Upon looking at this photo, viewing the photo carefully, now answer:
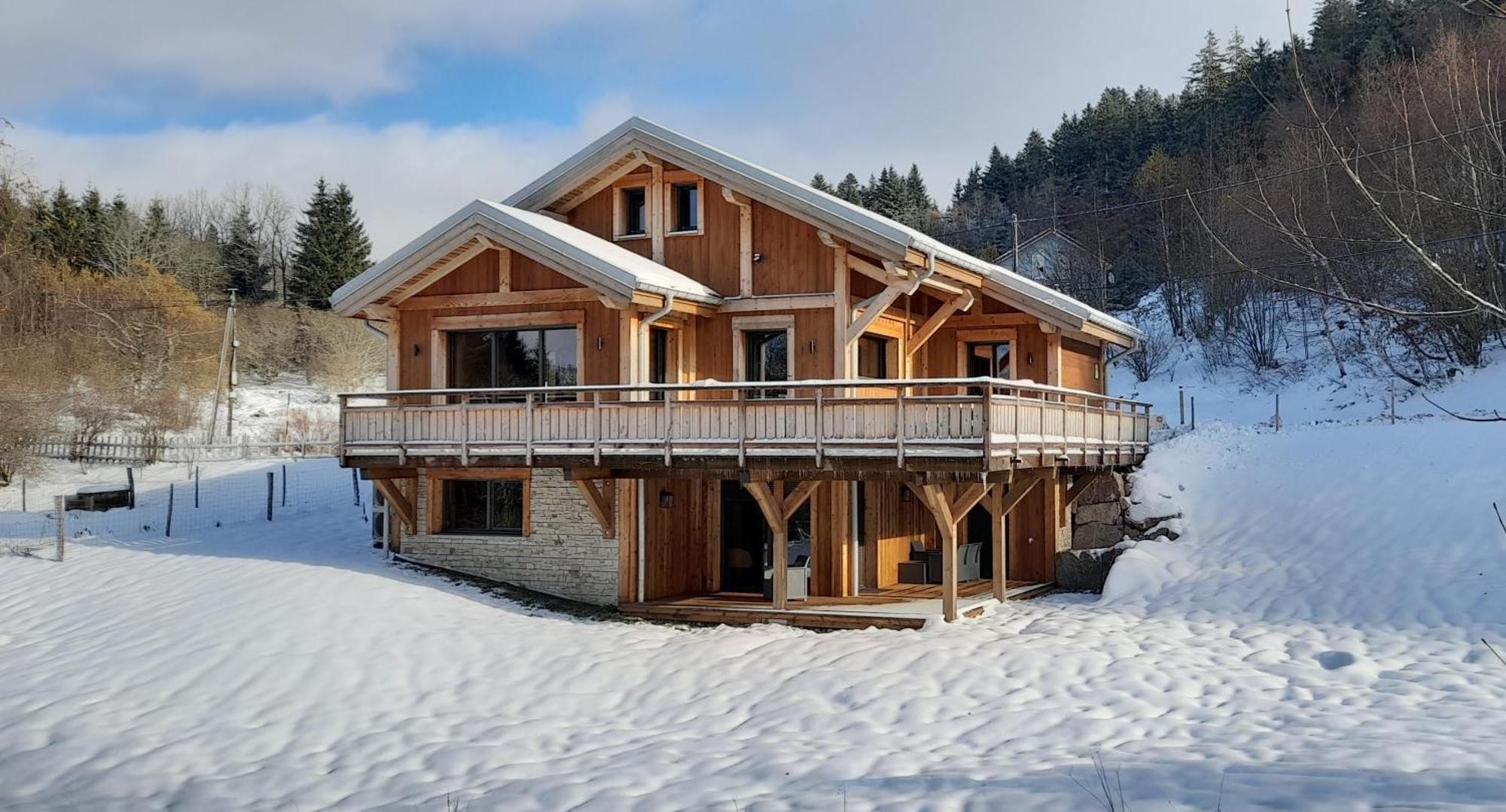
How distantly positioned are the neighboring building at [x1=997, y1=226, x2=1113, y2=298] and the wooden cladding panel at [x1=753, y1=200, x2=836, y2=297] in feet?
104

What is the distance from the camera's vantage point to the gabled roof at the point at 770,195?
1745cm

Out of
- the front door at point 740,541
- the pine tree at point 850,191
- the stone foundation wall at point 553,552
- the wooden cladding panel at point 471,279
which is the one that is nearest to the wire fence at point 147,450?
the wooden cladding panel at point 471,279

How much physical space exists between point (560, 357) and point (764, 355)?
354 cm

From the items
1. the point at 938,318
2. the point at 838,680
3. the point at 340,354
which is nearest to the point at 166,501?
the point at 938,318

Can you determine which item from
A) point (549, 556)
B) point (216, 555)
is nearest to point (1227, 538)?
point (549, 556)

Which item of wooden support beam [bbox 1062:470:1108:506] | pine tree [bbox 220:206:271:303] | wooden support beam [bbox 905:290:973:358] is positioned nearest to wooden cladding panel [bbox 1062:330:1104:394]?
wooden support beam [bbox 1062:470:1108:506]

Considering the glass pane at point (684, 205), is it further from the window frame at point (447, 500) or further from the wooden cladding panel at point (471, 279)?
the window frame at point (447, 500)

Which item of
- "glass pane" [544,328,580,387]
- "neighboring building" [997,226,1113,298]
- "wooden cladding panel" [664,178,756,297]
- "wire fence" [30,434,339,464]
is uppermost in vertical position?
"neighboring building" [997,226,1113,298]

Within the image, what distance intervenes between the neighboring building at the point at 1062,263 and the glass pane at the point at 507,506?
34244 millimetres

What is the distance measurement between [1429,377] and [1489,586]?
2007 cm

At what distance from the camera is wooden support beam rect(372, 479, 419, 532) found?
19.0 m

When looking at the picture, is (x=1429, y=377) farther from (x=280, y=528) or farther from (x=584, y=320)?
(x=280, y=528)

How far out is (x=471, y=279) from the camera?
19.4 m

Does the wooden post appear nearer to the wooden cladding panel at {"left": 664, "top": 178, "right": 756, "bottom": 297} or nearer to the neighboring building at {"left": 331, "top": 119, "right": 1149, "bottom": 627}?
the neighboring building at {"left": 331, "top": 119, "right": 1149, "bottom": 627}
